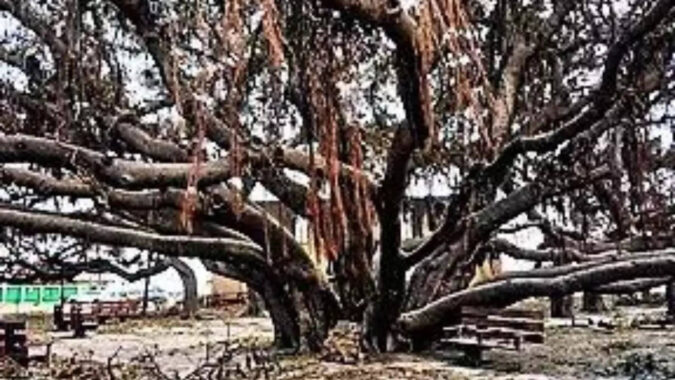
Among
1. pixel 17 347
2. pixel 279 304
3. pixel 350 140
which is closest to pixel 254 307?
pixel 279 304

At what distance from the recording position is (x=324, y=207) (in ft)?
10.9

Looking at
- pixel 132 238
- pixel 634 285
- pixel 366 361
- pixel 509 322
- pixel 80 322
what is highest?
pixel 132 238

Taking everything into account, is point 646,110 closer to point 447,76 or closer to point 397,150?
point 397,150

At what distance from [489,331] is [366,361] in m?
1.23

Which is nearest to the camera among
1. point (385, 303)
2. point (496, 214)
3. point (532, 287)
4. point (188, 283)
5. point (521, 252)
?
point (496, 214)

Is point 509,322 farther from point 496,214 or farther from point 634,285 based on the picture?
point 634,285

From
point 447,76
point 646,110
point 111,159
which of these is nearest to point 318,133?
point 447,76

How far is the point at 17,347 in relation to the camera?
33.9 feet

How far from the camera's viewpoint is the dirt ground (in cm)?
834

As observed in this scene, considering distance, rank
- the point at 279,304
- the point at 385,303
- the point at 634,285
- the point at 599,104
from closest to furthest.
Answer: the point at 599,104, the point at 385,303, the point at 279,304, the point at 634,285

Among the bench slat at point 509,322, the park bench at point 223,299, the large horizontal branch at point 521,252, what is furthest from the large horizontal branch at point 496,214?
the park bench at point 223,299

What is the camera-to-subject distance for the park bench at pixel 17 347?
10000 mm

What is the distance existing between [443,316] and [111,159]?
15.0ft

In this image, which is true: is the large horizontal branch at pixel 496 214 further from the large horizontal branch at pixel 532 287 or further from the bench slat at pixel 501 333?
the bench slat at pixel 501 333
